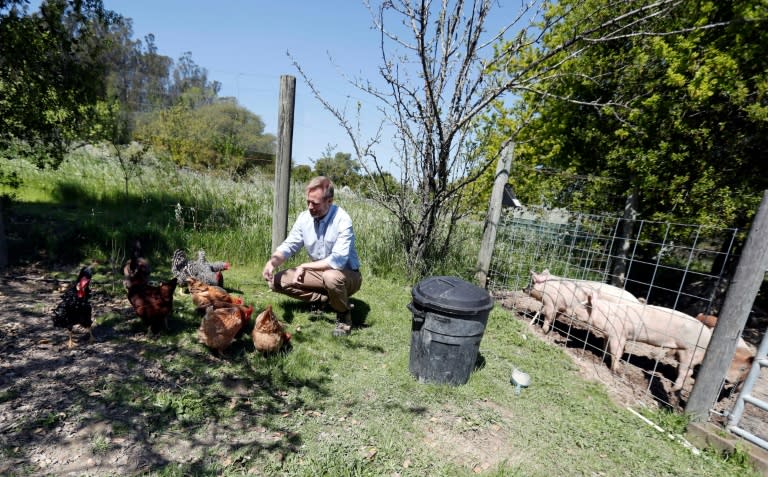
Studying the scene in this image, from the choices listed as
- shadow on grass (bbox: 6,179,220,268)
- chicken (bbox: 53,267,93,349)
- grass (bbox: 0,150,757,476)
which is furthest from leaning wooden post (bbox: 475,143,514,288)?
chicken (bbox: 53,267,93,349)

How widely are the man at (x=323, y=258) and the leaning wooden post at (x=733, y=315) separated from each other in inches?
128

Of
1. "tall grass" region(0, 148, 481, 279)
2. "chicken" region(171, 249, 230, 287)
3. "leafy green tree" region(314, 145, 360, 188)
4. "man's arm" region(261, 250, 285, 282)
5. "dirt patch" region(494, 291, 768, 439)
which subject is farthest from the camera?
"leafy green tree" region(314, 145, 360, 188)

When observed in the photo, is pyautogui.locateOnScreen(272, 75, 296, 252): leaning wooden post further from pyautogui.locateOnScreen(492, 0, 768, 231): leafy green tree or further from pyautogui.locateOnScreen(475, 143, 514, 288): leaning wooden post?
pyautogui.locateOnScreen(492, 0, 768, 231): leafy green tree

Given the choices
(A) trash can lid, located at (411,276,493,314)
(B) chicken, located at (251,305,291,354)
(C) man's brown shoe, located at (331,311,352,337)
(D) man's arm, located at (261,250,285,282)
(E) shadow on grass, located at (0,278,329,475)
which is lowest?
(E) shadow on grass, located at (0,278,329,475)

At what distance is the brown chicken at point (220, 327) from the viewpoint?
120 inches

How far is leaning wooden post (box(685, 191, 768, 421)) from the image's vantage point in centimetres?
257

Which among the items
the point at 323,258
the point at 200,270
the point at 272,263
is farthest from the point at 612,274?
the point at 200,270

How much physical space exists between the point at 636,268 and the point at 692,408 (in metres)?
6.98

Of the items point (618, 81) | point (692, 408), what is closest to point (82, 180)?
point (692, 408)

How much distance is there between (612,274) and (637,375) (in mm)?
3124

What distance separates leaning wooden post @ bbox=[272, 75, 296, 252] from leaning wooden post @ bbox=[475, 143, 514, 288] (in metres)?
3.16

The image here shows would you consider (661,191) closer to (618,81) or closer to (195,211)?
(618,81)

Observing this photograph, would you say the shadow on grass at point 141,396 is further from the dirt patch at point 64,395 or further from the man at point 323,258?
the man at point 323,258

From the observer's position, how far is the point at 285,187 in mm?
4914
